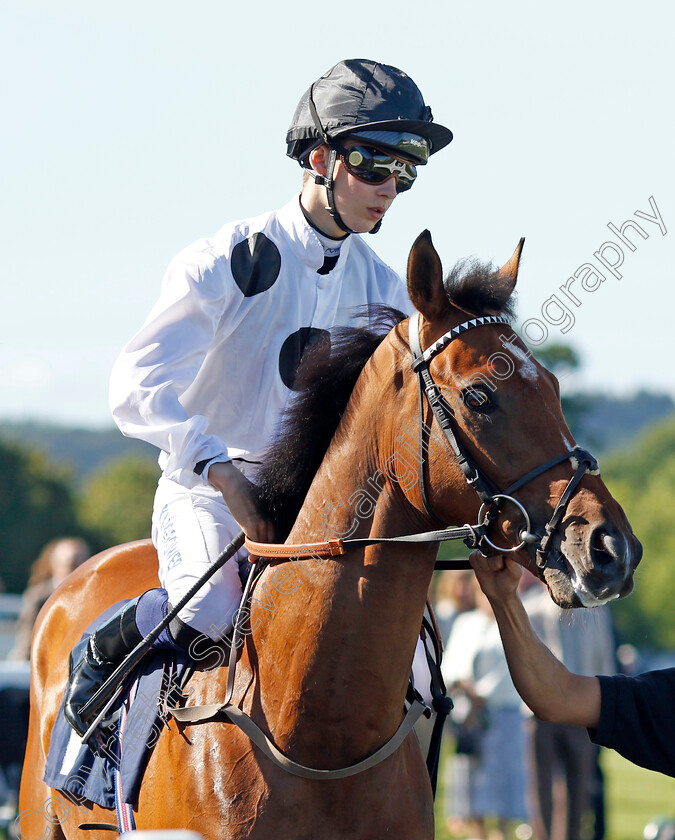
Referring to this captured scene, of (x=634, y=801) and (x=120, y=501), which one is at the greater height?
(x=120, y=501)

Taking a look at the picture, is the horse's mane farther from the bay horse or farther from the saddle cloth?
the saddle cloth

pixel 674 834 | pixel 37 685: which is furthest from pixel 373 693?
pixel 674 834

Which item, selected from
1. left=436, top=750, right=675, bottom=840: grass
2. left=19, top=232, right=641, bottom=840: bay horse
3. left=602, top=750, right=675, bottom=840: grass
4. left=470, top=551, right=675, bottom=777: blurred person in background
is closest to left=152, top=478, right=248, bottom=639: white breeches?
left=19, top=232, right=641, bottom=840: bay horse

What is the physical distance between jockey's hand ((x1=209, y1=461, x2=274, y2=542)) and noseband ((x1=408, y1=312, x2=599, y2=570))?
55cm

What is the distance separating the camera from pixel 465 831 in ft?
30.9

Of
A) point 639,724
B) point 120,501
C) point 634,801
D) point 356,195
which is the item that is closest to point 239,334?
point 356,195

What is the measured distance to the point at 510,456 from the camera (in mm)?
2854

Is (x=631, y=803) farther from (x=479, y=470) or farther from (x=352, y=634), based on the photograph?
(x=479, y=470)

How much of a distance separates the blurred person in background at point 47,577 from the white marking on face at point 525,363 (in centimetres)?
569

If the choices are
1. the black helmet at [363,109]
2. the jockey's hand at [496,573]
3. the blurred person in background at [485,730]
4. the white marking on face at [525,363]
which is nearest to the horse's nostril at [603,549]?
the jockey's hand at [496,573]

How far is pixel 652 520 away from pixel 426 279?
3050 inches

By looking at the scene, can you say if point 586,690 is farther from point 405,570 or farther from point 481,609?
point 481,609

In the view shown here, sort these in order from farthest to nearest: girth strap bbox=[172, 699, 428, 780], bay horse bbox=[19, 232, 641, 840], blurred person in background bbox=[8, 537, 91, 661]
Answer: blurred person in background bbox=[8, 537, 91, 661] → girth strap bbox=[172, 699, 428, 780] → bay horse bbox=[19, 232, 641, 840]

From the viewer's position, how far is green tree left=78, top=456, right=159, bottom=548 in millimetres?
50844
